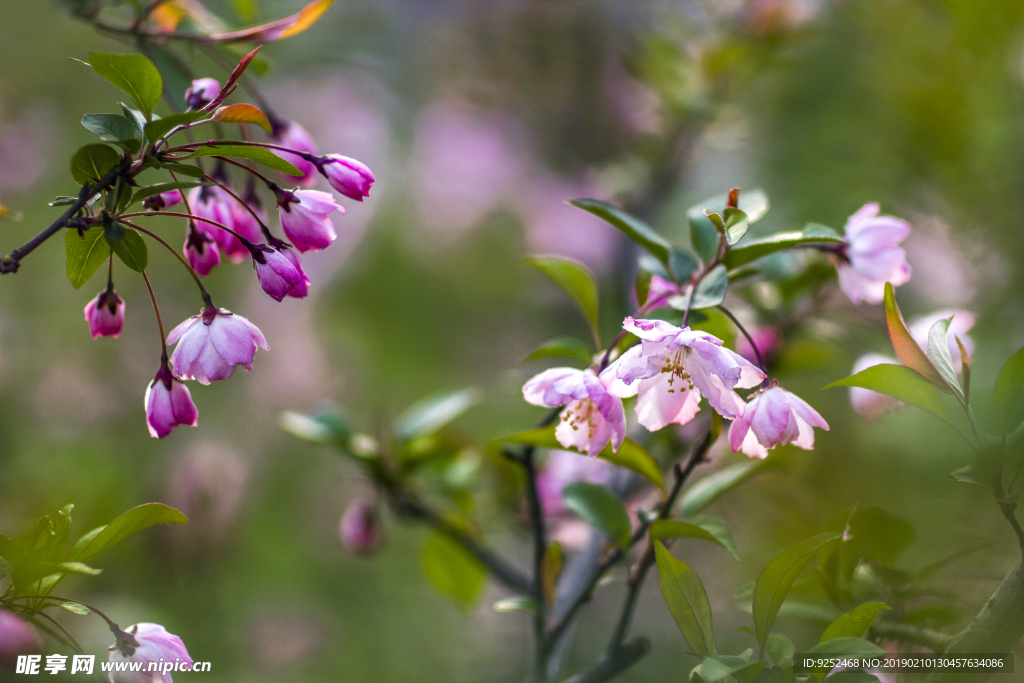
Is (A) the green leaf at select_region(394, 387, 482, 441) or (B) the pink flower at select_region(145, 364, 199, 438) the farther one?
(A) the green leaf at select_region(394, 387, 482, 441)

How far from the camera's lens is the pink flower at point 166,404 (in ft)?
1.24

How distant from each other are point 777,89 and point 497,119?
93 centimetres

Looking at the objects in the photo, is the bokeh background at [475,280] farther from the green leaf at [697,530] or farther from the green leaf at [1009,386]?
the green leaf at [697,530]

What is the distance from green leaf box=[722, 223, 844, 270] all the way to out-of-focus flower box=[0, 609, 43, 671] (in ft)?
1.48

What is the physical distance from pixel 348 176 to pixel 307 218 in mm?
35

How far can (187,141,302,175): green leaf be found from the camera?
33 centimetres

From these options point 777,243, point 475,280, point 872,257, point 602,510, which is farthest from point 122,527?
point 475,280

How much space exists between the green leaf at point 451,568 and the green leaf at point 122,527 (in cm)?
38

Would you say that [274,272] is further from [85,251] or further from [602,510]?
[602,510]

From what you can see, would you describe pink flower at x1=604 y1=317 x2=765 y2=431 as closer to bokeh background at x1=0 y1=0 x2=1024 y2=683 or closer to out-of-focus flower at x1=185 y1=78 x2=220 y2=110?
bokeh background at x1=0 y1=0 x2=1024 y2=683

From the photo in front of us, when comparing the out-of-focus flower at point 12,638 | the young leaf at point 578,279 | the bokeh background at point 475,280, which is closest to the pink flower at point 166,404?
the out-of-focus flower at point 12,638

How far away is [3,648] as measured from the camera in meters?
0.36

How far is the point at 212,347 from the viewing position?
0.37 metres

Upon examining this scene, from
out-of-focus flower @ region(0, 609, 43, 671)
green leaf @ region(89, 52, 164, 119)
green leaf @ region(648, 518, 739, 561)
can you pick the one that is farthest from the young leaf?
out-of-focus flower @ region(0, 609, 43, 671)
